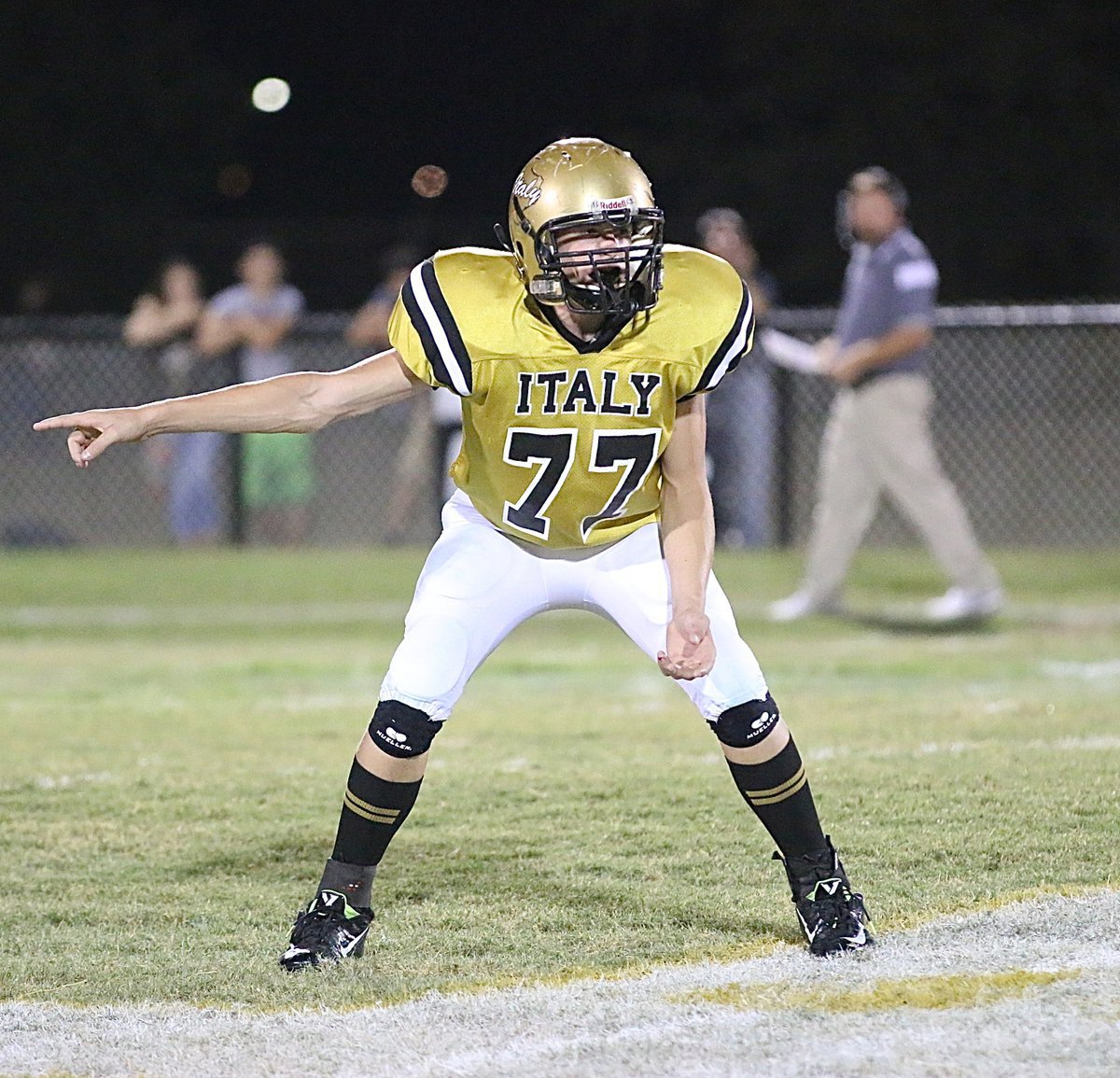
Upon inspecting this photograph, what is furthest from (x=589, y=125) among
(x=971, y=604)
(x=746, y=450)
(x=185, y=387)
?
(x=971, y=604)

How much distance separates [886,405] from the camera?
9188 millimetres

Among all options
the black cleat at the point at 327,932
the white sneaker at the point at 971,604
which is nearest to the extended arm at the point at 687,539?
the black cleat at the point at 327,932

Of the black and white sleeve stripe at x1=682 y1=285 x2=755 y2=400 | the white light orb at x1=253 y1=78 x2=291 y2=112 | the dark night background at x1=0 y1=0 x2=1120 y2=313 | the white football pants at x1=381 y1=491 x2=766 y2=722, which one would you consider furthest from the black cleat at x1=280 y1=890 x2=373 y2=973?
the white light orb at x1=253 y1=78 x2=291 y2=112

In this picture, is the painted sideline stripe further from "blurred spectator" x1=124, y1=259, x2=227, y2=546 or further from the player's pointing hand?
the player's pointing hand

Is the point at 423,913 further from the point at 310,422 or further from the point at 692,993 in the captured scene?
the point at 310,422

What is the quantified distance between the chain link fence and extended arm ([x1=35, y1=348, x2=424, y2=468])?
881 cm

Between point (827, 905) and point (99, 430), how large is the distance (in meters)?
1.76

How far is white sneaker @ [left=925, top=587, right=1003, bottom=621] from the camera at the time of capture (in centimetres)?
927

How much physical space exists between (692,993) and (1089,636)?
231 inches

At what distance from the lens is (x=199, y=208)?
1080 inches

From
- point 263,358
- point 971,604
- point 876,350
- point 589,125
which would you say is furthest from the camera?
point 589,125

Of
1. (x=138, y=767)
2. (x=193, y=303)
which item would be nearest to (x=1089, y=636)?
(x=138, y=767)

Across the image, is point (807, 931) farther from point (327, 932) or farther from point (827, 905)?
point (327, 932)

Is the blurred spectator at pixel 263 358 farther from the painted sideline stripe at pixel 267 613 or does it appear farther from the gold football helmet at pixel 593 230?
the gold football helmet at pixel 593 230
